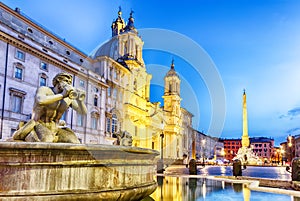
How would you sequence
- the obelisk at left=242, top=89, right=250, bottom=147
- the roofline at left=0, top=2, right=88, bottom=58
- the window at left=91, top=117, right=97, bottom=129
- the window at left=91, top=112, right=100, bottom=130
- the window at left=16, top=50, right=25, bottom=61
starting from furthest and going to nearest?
the obelisk at left=242, top=89, right=250, bottom=147
the window at left=91, top=117, right=97, bottom=129
the window at left=91, top=112, right=100, bottom=130
the roofline at left=0, top=2, right=88, bottom=58
the window at left=16, top=50, right=25, bottom=61

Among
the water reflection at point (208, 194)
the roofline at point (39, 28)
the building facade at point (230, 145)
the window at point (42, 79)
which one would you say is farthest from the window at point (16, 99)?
the building facade at point (230, 145)

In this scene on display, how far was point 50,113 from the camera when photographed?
5.39 meters

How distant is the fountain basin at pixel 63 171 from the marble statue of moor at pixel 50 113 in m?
0.96

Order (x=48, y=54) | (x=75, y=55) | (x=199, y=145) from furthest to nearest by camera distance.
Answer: (x=199, y=145) → (x=75, y=55) → (x=48, y=54)

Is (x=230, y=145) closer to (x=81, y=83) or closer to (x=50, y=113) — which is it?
(x=81, y=83)

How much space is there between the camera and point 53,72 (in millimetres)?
30016

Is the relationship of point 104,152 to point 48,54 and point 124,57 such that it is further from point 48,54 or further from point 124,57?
point 124,57

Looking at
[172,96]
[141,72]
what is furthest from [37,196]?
[172,96]

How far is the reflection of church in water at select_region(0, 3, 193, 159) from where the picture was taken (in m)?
24.7

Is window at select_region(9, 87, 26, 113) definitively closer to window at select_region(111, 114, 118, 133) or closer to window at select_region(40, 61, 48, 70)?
window at select_region(40, 61, 48, 70)

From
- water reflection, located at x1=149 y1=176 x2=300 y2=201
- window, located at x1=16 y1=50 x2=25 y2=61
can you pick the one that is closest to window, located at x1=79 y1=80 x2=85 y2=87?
window, located at x1=16 y1=50 x2=25 y2=61

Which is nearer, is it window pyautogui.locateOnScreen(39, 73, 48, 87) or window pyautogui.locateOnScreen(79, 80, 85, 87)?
window pyautogui.locateOnScreen(39, 73, 48, 87)

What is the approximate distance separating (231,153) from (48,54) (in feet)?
429

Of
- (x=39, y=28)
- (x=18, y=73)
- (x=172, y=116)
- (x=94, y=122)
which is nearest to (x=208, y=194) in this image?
(x=18, y=73)
